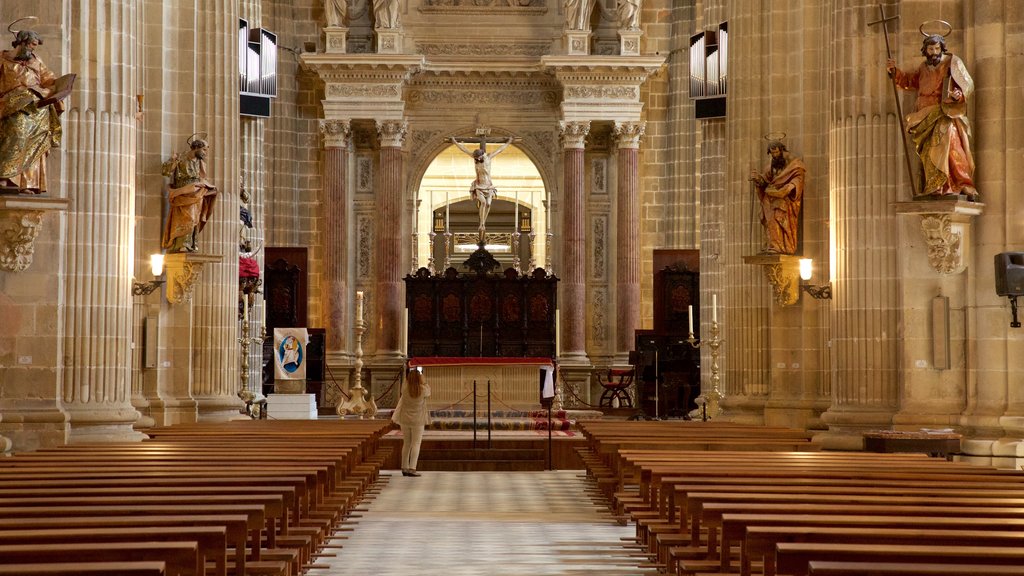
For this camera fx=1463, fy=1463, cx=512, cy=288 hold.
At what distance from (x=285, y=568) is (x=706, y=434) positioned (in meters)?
7.95

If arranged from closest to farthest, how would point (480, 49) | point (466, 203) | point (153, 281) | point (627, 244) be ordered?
point (153, 281) → point (627, 244) → point (480, 49) → point (466, 203)

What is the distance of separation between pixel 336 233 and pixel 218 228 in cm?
1307

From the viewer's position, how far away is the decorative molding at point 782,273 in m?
18.8

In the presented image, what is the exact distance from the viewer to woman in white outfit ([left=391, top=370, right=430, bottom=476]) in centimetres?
1931

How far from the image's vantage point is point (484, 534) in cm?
1326

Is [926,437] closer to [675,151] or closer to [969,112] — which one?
[969,112]

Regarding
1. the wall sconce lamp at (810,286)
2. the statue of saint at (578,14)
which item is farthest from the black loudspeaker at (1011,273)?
the statue of saint at (578,14)

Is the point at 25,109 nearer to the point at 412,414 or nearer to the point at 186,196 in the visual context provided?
the point at 186,196

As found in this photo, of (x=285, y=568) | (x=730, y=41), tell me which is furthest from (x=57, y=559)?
(x=730, y=41)

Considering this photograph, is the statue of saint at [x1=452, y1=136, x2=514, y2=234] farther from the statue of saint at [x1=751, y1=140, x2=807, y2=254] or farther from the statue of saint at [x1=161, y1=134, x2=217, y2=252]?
the statue of saint at [x1=751, y1=140, x2=807, y2=254]

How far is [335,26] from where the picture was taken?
33.7 metres

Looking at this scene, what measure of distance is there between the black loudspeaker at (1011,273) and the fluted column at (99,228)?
8550 millimetres

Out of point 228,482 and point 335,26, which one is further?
point 335,26

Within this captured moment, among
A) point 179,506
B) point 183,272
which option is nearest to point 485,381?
point 183,272
